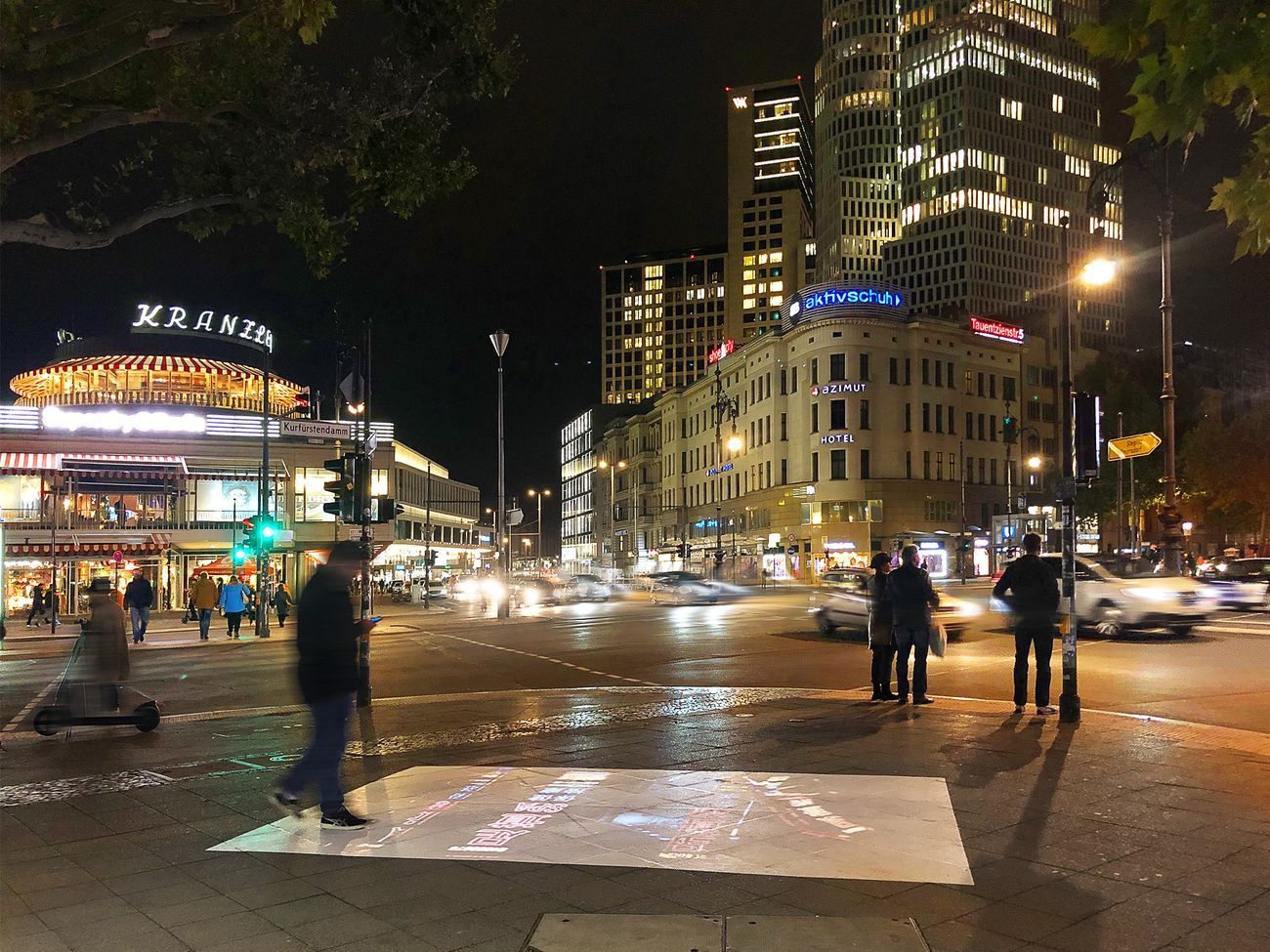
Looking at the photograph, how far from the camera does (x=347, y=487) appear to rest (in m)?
17.7

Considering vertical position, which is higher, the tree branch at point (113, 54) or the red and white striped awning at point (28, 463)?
the tree branch at point (113, 54)

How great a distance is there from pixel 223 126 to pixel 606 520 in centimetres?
12446

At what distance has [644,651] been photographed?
20672 millimetres

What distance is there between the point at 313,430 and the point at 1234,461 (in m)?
54.7

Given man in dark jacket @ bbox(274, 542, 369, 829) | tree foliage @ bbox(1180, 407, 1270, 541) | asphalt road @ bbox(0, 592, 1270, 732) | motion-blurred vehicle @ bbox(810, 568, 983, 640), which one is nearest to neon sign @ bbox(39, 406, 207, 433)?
asphalt road @ bbox(0, 592, 1270, 732)

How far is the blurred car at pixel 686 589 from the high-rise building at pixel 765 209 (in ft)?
452

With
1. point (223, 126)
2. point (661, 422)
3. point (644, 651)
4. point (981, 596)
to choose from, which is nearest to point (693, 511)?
point (661, 422)

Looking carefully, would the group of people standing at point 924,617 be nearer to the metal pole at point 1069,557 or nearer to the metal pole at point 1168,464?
the metal pole at point 1069,557

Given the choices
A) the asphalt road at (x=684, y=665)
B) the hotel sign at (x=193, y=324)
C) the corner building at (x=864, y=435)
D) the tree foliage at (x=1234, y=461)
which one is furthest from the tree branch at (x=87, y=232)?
the corner building at (x=864, y=435)

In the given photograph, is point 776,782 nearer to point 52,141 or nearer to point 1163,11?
point 1163,11

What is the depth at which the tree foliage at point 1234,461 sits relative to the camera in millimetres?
55656

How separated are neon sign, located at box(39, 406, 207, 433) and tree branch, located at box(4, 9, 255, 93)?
54.5 m

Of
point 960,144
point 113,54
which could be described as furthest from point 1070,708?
point 960,144

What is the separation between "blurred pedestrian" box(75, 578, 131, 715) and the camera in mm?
11242
